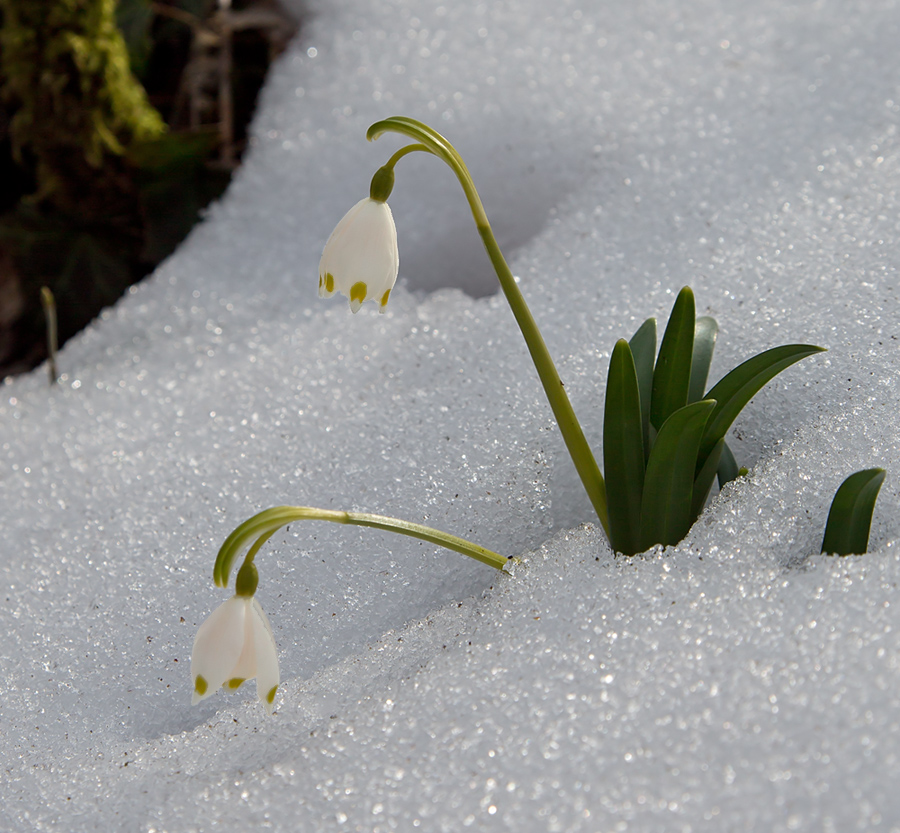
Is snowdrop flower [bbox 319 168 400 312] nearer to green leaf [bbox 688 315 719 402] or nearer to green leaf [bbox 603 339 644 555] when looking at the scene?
green leaf [bbox 603 339 644 555]

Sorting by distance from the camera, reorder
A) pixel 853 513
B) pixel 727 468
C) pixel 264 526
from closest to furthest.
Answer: pixel 264 526 < pixel 853 513 < pixel 727 468

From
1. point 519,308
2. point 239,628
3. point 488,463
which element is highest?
point 519,308

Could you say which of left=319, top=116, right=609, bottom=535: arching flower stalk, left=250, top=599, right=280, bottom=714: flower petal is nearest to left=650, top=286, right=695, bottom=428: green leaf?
left=319, top=116, right=609, bottom=535: arching flower stalk

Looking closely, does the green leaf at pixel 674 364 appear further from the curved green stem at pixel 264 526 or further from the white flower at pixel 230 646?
the white flower at pixel 230 646

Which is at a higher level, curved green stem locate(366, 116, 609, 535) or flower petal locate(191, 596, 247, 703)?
curved green stem locate(366, 116, 609, 535)

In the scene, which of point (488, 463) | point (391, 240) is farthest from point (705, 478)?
point (391, 240)

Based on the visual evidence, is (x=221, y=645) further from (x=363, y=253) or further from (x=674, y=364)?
(x=674, y=364)

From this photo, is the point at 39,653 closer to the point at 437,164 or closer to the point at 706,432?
the point at 706,432
